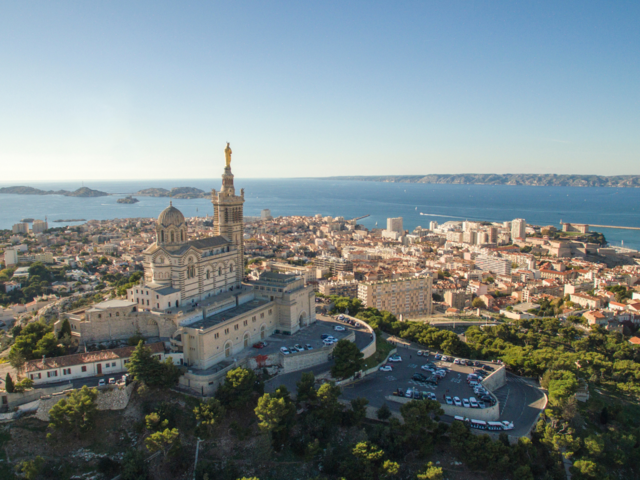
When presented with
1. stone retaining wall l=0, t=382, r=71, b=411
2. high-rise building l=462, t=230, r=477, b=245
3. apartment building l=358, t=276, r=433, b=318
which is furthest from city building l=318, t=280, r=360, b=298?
high-rise building l=462, t=230, r=477, b=245

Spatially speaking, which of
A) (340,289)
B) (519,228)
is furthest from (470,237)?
(340,289)

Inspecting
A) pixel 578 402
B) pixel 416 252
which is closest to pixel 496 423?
pixel 578 402

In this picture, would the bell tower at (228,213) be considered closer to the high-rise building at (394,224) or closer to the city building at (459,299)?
the city building at (459,299)

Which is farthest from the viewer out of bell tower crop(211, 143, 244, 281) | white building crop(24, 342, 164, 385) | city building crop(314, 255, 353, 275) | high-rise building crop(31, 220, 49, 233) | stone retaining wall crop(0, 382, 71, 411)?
high-rise building crop(31, 220, 49, 233)

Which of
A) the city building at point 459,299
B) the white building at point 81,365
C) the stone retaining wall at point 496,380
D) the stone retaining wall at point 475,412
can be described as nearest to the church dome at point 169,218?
the white building at point 81,365

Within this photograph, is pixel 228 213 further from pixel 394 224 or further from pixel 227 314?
pixel 394 224

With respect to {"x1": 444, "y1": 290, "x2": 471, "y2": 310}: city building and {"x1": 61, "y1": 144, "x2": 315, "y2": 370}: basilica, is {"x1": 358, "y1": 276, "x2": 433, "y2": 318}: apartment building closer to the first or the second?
{"x1": 444, "y1": 290, "x2": 471, "y2": 310}: city building
